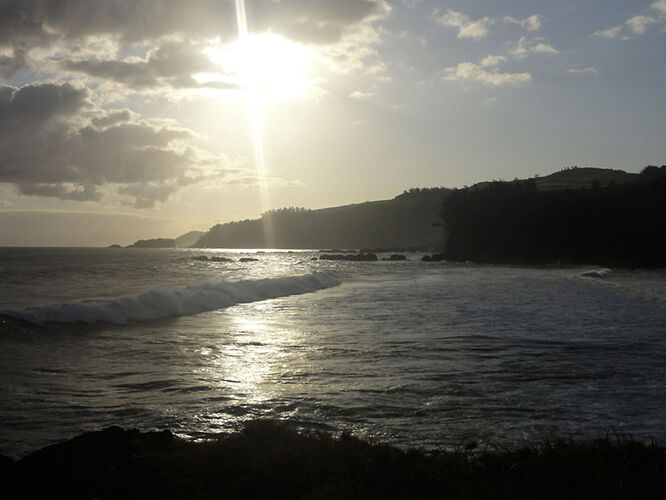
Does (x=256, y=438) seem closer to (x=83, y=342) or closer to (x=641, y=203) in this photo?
(x=83, y=342)

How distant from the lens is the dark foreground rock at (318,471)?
4.71 metres

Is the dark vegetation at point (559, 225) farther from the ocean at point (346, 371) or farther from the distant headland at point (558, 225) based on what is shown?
the ocean at point (346, 371)

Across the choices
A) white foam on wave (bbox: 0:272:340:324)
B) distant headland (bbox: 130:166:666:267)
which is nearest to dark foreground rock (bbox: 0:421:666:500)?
white foam on wave (bbox: 0:272:340:324)

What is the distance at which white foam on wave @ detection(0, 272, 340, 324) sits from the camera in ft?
59.3

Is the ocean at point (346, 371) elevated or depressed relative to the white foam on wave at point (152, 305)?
depressed

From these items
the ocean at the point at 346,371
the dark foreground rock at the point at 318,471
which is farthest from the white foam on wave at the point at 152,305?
the dark foreground rock at the point at 318,471

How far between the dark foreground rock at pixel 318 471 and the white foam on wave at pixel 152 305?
45.6 ft

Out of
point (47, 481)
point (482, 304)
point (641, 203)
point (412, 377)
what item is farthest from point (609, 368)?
point (641, 203)

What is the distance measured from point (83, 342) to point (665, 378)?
44.4 feet

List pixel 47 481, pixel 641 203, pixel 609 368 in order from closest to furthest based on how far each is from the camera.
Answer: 1. pixel 47 481
2. pixel 609 368
3. pixel 641 203

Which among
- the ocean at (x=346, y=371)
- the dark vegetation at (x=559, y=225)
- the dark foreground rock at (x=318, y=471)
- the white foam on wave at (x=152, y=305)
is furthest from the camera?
the dark vegetation at (x=559, y=225)

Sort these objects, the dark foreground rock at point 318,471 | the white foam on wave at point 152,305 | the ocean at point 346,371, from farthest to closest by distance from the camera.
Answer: the white foam on wave at point 152,305 < the ocean at point 346,371 < the dark foreground rock at point 318,471

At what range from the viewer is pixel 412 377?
999cm

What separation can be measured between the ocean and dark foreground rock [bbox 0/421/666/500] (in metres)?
0.95
